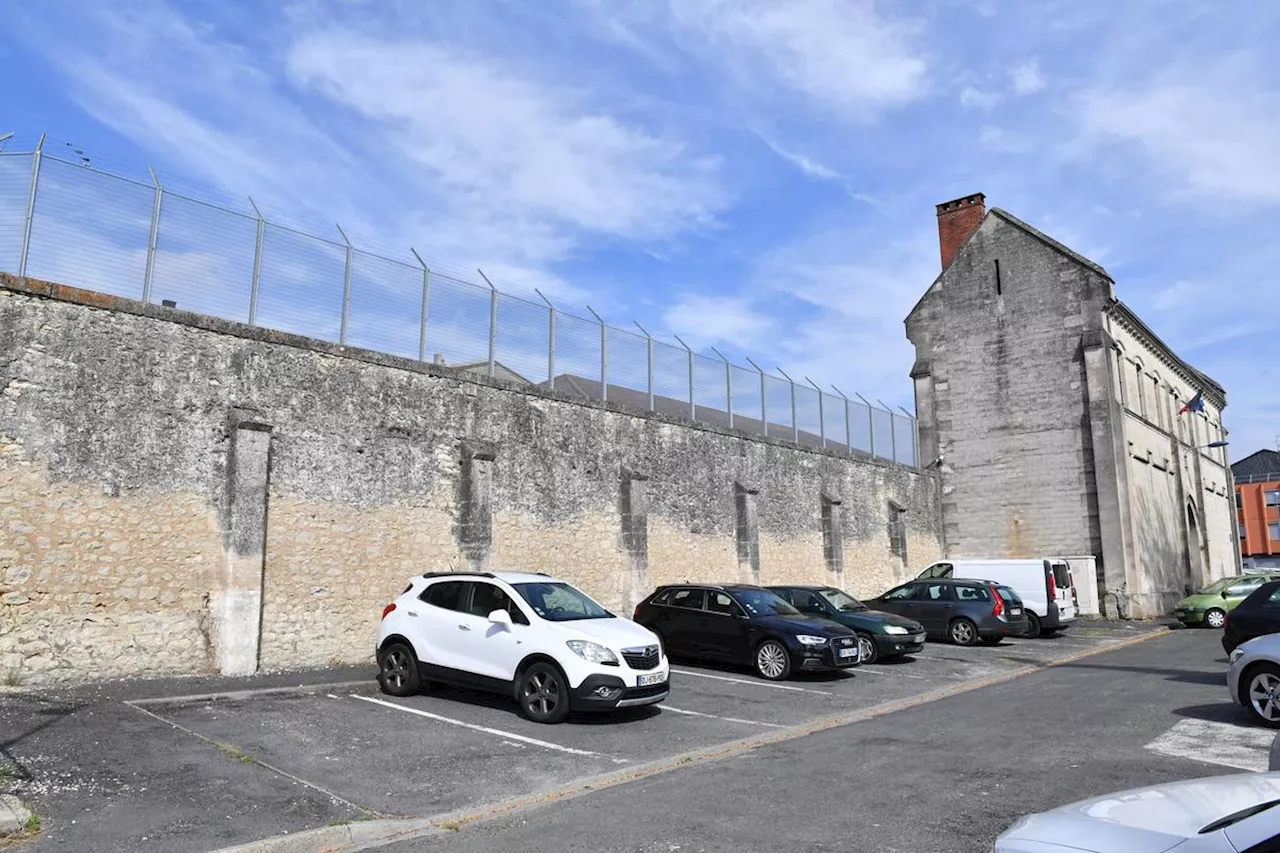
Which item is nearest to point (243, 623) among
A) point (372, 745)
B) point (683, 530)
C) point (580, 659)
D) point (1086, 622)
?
point (372, 745)

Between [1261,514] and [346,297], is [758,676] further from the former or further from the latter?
[1261,514]

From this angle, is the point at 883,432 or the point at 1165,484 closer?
the point at 883,432

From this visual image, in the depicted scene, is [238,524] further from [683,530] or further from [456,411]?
[683,530]

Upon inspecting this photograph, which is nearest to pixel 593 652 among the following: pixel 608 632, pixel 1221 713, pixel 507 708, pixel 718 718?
pixel 608 632

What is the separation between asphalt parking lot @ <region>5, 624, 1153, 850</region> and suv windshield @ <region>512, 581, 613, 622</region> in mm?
1176

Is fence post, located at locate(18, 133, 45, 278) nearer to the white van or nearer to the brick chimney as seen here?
the white van

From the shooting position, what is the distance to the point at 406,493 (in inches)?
564

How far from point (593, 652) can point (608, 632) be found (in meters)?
0.38

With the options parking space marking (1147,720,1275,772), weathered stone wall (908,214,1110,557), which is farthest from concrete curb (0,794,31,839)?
weathered stone wall (908,214,1110,557)

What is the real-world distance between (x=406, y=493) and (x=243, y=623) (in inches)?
133

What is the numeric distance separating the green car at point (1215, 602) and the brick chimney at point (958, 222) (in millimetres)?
13665

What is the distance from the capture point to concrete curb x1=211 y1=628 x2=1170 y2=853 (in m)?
5.61

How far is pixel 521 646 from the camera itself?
9.70 m

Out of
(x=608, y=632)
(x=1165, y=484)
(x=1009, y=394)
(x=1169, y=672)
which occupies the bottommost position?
(x=1169, y=672)
